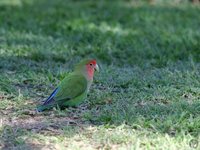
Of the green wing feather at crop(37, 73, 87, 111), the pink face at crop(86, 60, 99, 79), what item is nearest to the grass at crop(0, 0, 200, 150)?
the green wing feather at crop(37, 73, 87, 111)

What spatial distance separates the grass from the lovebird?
0.08 m

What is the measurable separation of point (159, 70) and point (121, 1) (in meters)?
5.61

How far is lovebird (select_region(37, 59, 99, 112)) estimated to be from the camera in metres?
5.56

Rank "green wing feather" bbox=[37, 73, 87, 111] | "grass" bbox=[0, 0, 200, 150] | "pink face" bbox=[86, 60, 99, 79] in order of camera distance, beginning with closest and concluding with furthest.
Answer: "grass" bbox=[0, 0, 200, 150]
"green wing feather" bbox=[37, 73, 87, 111]
"pink face" bbox=[86, 60, 99, 79]

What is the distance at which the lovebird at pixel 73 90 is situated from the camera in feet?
18.2

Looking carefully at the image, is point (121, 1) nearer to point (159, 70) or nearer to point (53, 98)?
point (159, 70)

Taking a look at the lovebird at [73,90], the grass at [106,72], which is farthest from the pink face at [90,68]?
the grass at [106,72]

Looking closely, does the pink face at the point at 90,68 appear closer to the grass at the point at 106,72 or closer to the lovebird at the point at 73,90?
the lovebird at the point at 73,90

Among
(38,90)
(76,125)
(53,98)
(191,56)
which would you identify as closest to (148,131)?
(76,125)

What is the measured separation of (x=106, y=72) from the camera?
23.9ft

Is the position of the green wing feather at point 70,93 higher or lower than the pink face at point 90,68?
lower

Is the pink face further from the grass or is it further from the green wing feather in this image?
the grass

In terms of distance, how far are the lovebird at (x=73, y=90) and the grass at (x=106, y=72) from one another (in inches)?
3.3

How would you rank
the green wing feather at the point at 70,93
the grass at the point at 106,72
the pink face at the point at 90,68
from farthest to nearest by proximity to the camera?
Answer: the pink face at the point at 90,68
the green wing feather at the point at 70,93
the grass at the point at 106,72
